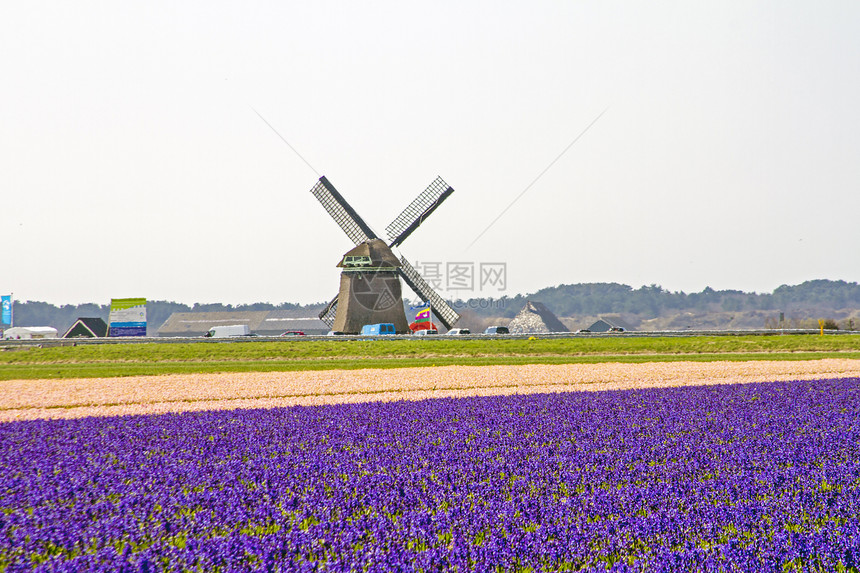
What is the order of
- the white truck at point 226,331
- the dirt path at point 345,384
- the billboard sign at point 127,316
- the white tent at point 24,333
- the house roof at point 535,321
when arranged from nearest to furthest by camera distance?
the dirt path at point 345,384
the white truck at point 226,331
the billboard sign at point 127,316
the white tent at point 24,333
the house roof at point 535,321

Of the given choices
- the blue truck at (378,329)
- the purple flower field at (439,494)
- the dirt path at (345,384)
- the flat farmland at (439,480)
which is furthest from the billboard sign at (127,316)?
the purple flower field at (439,494)

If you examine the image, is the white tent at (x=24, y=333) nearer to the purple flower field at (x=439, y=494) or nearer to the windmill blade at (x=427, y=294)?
the windmill blade at (x=427, y=294)

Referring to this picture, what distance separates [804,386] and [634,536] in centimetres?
1449

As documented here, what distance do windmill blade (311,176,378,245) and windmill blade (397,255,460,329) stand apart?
3.31m

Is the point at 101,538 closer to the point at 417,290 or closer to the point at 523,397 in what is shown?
the point at 523,397

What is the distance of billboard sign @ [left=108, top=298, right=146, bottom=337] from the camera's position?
58.0 m

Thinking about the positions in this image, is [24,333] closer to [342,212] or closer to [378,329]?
[342,212]

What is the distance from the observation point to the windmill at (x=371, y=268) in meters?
44.0

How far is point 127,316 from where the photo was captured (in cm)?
5834

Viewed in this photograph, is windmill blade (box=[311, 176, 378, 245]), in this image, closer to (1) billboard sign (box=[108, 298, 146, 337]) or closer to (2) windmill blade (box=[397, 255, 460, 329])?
(2) windmill blade (box=[397, 255, 460, 329])

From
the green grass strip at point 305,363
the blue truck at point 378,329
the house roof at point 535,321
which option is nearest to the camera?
the green grass strip at point 305,363

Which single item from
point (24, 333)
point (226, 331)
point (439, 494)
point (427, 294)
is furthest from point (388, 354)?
point (24, 333)

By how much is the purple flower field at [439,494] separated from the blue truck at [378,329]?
30.6 metres

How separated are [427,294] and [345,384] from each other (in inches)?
1153
